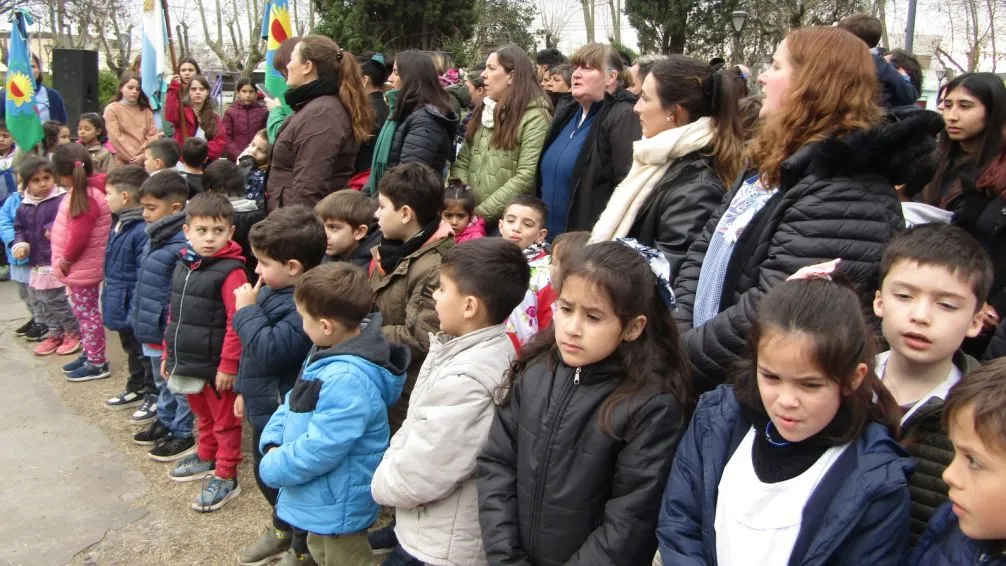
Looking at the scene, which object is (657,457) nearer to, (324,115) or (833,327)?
(833,327)

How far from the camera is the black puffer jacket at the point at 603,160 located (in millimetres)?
4203

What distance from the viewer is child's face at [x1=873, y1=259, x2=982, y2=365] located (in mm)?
1970

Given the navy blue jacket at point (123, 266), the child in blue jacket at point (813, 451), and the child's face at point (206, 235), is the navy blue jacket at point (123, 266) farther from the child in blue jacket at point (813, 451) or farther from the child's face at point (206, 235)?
the child in blue jacket at point (813, 451)

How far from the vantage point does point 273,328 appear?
3.47 m

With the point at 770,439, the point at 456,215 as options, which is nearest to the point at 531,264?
the point at 456,215

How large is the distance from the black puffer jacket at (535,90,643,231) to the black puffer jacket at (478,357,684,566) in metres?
2.09

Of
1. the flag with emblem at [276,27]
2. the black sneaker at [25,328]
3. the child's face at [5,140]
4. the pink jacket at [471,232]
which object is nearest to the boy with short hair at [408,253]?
the pink jacket at [471,232]

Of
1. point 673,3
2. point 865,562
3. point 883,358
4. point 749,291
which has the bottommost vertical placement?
point 865,562

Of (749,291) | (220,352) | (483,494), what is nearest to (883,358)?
(749,291)

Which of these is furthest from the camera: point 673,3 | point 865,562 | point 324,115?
point 673,3

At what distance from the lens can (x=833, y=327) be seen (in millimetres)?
1755

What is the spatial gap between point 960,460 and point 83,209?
5585 mm

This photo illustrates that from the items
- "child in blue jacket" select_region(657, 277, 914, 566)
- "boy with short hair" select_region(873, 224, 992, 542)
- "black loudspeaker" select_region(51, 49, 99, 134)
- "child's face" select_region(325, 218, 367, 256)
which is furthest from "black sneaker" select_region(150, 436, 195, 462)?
"black loudspeaker" select_region(51, 49, 99, 134)

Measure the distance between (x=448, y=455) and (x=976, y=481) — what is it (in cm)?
150
